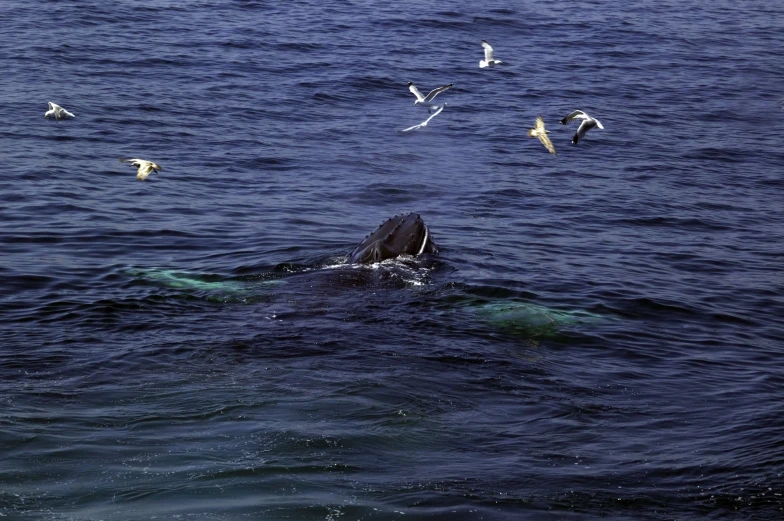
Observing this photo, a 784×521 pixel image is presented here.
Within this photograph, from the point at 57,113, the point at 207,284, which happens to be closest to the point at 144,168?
the point at 207,284

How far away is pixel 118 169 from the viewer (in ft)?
68.9

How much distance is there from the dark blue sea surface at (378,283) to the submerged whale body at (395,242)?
0.25 meters

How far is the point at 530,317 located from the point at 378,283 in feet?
5.91

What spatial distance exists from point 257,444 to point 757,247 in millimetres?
10816

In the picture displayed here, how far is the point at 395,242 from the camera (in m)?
14.8

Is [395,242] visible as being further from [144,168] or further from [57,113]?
[57,113]

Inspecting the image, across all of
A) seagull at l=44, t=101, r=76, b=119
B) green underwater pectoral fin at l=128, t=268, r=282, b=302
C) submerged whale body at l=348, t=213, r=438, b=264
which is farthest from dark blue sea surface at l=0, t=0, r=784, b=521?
seagull at l=44, t=101, r=76, b=119

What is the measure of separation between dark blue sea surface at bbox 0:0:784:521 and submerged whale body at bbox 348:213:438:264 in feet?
0.81

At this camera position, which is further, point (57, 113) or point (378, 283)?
point (57, 113)

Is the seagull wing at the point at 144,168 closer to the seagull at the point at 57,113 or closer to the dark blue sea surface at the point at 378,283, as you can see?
the dark blue sea surface at the point at 378,283

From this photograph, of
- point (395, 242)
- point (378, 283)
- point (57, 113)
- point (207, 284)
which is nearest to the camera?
point (378, 283)

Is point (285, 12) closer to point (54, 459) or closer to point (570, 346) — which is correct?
point (570, 346)

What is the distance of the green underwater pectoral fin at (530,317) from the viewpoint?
13375 millimetres

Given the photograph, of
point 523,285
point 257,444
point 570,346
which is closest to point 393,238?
point 523,285
